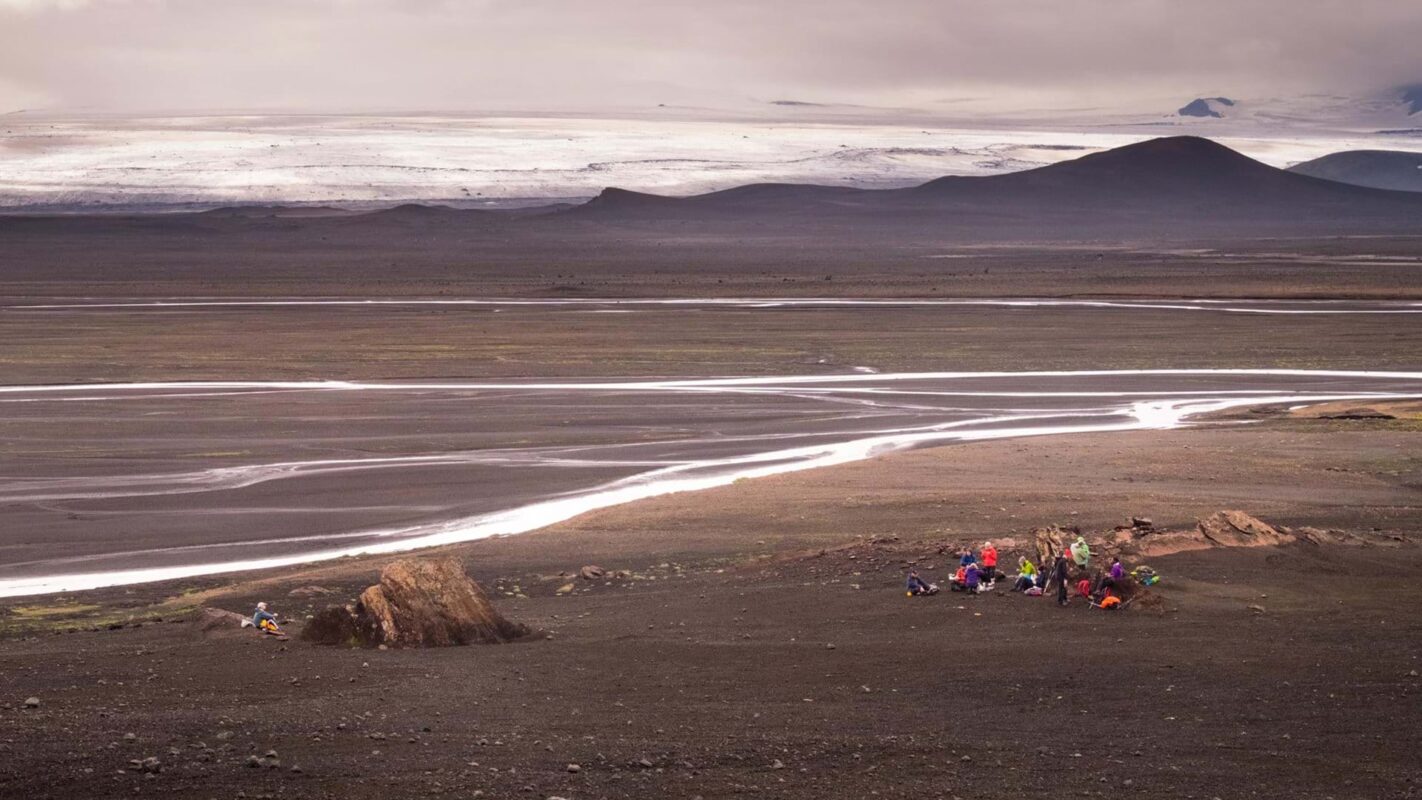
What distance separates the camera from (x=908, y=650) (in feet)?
65.9

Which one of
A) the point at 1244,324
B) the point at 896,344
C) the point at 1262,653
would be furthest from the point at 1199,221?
the point at 1262,653

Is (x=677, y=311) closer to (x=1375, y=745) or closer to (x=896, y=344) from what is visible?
(x=896, y=344)

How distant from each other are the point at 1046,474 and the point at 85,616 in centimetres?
1966

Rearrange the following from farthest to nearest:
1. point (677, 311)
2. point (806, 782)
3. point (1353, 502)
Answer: point (677, 311) → point (1353, 502) → point (806, 782)

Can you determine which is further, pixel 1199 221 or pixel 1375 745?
pixel 1199 221

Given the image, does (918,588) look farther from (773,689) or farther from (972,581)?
(773,689)

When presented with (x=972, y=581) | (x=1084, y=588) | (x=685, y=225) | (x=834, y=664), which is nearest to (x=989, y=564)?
(x=972, y=581)

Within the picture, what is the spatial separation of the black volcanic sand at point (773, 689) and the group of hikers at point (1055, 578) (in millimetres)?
364

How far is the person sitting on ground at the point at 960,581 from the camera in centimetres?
2307

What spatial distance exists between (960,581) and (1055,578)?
1.29 metres

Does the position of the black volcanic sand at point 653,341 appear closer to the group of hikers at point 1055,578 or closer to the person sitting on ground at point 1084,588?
the group of hikers at point 1055,578

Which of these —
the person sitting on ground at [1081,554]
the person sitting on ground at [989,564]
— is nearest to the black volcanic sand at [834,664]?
the person sitting on ground at [989,564]

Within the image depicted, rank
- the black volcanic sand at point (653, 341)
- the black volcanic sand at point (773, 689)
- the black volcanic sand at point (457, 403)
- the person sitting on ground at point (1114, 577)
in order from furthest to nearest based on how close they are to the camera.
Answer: the black volcanic sand at point (653, 341)
the black volcanic sand at point (457, 403)
the person sitting on ground at point (1114, 577)
the black volcanic sand at point (773, 689)

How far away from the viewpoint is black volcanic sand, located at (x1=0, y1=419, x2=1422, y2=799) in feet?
50.8
